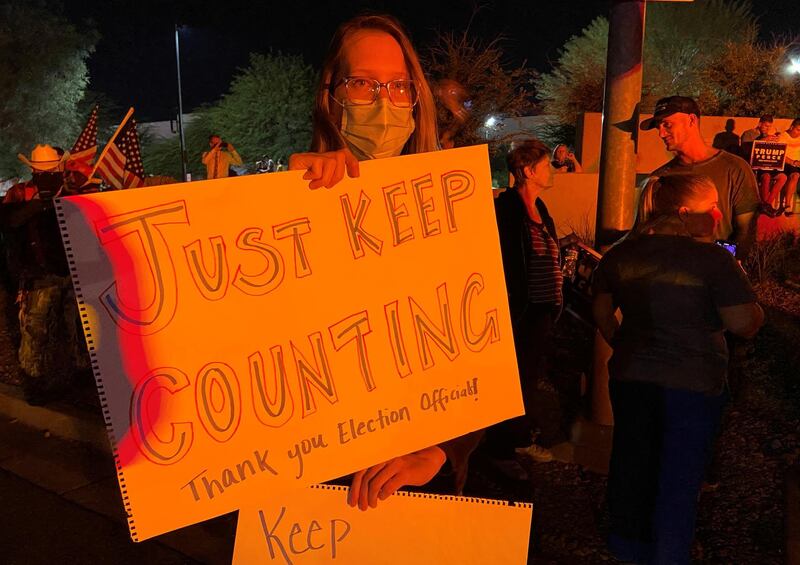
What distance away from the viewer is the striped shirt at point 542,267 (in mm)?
A: 4234

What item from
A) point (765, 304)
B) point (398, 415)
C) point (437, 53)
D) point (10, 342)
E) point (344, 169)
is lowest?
point (765, 304)

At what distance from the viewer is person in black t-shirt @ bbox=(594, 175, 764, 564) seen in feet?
9.46

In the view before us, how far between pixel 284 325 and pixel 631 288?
1940 millimetres

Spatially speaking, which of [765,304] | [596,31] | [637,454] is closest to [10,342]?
[637,454]

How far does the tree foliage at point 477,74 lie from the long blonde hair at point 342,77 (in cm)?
1277

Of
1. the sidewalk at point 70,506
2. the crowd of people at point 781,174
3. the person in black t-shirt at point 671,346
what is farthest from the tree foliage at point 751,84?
the sidewalk at point 70,506

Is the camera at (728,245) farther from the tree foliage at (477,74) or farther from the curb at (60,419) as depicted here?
the tree foliage at (477,74)

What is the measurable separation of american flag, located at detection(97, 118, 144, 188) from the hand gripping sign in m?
5.29

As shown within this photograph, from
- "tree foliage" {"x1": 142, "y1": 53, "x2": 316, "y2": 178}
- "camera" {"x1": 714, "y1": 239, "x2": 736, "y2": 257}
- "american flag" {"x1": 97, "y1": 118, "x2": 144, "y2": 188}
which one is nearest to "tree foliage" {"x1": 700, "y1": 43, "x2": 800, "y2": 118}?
"american flag" {"x1": 97, "y1": 118, "x2": 144, "y2": 188}

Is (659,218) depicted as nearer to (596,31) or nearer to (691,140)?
(691,140)

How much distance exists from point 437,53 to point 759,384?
38.3 ft

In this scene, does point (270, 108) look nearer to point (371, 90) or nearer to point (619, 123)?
point (619, 123)

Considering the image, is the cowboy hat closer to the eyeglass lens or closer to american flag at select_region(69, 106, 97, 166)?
american flag at select_region(69, 106, 97, 166)

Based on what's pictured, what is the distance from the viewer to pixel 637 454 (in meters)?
3.14
